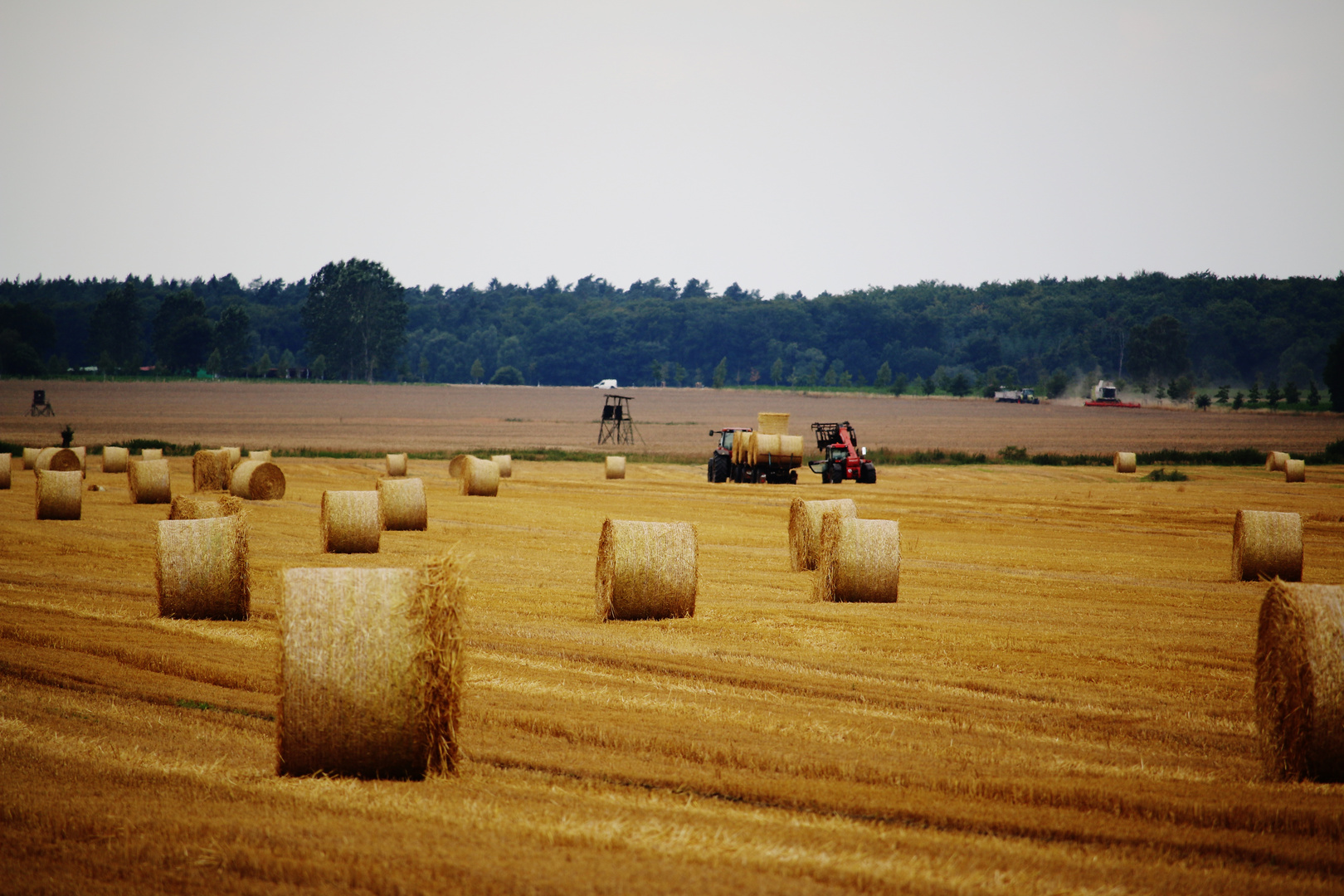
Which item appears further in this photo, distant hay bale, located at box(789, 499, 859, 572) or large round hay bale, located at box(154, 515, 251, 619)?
distant hay bale, located at box(789, 499, 859, 572)

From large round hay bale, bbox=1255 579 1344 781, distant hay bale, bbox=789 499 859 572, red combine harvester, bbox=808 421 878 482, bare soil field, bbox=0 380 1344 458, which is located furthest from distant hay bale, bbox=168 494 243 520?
bare soil field, bbox=0 380 1344 458

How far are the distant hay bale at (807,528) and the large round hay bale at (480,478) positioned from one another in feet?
44.0

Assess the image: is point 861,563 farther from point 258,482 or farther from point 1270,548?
point 258,482

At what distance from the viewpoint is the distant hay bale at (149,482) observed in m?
26.0

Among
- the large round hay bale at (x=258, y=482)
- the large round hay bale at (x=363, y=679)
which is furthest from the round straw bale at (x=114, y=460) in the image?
the large round hay bale at (x=363, y=679)

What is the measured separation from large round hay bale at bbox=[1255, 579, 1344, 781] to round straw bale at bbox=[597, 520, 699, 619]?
6.58 meters

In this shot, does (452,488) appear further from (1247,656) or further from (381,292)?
(381,292)

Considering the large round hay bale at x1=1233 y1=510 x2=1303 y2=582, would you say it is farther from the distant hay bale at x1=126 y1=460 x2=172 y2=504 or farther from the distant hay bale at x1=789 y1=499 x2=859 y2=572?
the distant hay bale at x1=126 y1=460 x2=172 y2=504

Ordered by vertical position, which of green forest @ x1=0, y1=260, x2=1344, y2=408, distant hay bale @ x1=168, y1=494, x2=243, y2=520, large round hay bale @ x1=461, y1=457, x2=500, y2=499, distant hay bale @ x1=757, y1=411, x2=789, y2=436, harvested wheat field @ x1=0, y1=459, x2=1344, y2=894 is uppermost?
green forest @ x1=0, y1=260, x2=1344, y2=408

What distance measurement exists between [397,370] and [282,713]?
17177 cm

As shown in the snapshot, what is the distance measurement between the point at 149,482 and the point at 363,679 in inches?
839

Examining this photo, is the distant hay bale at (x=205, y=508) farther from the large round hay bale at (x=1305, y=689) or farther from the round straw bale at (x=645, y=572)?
the large round hay bale at (x=1305, y=689)

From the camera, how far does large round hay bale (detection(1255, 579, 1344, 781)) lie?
715cm

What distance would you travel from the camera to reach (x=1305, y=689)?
7.18 m
